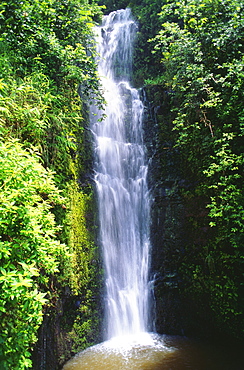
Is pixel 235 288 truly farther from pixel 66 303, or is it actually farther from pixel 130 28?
pixel 130 28

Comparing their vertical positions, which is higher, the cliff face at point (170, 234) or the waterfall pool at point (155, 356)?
the cliff face at point (170, 234)

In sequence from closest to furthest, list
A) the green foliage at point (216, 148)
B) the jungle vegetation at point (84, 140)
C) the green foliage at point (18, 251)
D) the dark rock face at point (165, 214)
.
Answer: the green foliage at point (18, 251) < the jungle vegetation at point (84, 140) < the green foliage at point (216, 148) < the dark rock face at point (165, 214)

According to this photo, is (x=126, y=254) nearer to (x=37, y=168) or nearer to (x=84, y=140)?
(x=84, y=140)

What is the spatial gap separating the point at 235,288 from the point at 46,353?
4.05 metres

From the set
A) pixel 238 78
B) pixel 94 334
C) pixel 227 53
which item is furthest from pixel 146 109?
pixel 94 334

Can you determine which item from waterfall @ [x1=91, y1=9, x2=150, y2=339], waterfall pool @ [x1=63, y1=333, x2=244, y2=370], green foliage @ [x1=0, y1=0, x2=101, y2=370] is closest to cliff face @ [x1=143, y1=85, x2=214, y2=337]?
waterfall @ [x1=91, y1=9, x2=150, y2=339]

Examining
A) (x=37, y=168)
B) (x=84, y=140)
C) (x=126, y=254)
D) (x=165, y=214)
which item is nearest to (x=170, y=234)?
(x=165, y=214)

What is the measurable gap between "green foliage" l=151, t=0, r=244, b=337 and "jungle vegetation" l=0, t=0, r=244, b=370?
3 centimetres

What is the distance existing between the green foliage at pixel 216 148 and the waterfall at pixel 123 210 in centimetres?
143

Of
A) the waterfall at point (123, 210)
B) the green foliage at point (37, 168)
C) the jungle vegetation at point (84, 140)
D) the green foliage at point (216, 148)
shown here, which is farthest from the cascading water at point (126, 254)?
the green foliage at point (216, 148)

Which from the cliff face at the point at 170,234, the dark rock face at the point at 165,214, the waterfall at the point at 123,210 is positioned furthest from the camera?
the dark rock face at the point at 165,214

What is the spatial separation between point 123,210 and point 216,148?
3.28 meters

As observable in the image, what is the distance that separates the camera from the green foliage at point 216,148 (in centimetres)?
538

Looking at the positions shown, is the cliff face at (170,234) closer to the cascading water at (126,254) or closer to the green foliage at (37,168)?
the cascading water at (126,254)
